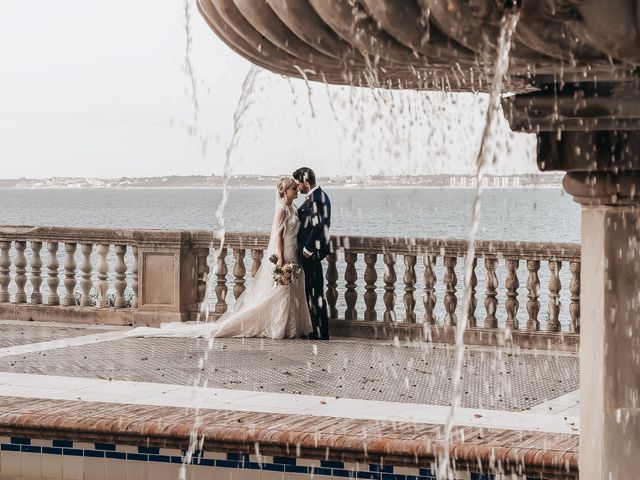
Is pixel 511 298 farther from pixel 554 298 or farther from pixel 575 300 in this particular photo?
Result: pixel 575 300

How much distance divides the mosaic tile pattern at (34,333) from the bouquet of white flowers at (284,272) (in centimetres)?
215

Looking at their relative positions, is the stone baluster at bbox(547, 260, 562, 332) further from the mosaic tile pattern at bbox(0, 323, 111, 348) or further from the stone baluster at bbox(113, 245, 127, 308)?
the stone baluster at bbox(113, 245, 127, 308)

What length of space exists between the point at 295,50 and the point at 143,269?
35.8 ft

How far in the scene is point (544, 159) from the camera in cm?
482

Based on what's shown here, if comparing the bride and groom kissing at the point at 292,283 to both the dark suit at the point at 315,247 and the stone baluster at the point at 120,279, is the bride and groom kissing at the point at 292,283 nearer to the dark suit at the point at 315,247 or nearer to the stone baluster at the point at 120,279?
the dark suit at the point at 315,247


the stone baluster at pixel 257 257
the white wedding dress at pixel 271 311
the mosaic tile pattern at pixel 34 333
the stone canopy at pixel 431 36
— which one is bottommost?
the mosaic tile pattern at pixel 34 333

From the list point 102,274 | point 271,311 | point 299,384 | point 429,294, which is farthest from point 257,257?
point 299,384

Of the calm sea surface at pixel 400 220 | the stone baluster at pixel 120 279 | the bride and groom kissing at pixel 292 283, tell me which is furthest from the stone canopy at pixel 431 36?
the calm sea surface at pixel 400 220

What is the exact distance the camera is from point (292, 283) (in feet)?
46.4

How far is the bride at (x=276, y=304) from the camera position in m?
14.1

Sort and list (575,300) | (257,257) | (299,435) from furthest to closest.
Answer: (257,257), (575,300), (299,435)

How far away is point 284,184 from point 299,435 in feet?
23.9

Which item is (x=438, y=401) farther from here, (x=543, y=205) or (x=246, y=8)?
(x=543, y=205)

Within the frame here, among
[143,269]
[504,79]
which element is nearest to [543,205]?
[143,269]
